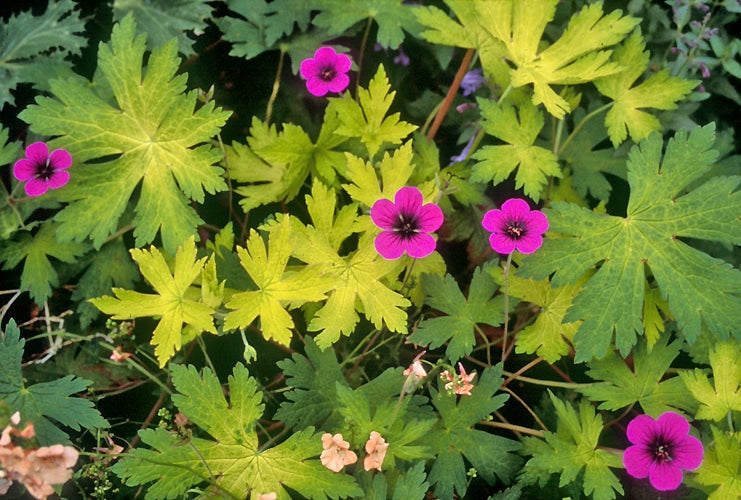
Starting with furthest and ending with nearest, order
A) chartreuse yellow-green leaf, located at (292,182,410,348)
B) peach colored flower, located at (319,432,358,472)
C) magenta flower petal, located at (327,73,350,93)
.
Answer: magenta flower petal, located at (327,73,350,93), chartreuse yellow-green leaf, located at (292,182,410,348), peach colored flower, located at (319,432,358,472)

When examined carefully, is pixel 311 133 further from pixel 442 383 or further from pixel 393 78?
pixel 442 383

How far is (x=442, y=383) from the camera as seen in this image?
1.44m

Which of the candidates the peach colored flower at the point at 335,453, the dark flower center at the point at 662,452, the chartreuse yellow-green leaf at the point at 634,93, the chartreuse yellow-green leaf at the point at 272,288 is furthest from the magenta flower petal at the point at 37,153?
the dark flower center at the point at 662,452

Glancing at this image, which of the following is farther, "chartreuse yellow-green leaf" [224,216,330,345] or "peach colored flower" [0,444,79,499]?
"chartreuse yellow-green leaf" [224,216,330,345]

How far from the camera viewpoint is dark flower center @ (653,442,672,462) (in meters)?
1.31

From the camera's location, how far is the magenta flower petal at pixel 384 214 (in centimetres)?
134

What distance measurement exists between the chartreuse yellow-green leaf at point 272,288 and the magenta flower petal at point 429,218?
0.76ft

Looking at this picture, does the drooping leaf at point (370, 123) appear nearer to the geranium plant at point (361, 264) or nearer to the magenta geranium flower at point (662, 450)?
the geranium plant at point (361, 264)

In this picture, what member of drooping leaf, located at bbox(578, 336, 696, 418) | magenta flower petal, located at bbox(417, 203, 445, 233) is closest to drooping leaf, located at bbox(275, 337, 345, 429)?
magenta flower petal, located at bbox(417, 203, 445, 233)

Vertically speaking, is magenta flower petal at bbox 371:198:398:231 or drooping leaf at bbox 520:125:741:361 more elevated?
magenta flower petal at bbox 371:198:398:231

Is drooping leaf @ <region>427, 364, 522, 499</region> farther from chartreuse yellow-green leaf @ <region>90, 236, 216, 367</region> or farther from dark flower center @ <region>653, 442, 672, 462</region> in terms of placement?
chartreuse yellow-green leaf @ <region>90, 236, 216, 367</region>

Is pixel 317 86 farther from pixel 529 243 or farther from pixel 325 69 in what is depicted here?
pixel 529 243

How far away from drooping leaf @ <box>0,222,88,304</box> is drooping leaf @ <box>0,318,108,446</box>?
0.75 feet

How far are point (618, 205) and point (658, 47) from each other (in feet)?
1.50
